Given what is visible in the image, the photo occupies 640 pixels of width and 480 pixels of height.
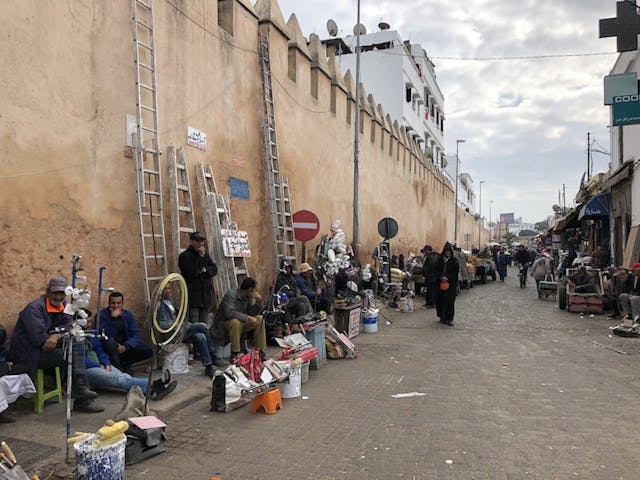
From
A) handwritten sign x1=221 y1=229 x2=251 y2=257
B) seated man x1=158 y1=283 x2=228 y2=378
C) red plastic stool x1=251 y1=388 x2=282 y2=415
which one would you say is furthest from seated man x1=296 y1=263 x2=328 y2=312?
red plastic stool x1=251 y1=388 x2=282 y2=415

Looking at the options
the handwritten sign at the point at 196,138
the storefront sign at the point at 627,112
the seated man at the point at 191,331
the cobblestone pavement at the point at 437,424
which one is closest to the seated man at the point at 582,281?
the storefront sign at the point at 627,112

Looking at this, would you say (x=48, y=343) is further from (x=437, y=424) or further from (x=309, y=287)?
(x=309, y=287)

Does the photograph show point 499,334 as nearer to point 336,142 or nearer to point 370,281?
point 370,281

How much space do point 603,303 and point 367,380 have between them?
367 inches

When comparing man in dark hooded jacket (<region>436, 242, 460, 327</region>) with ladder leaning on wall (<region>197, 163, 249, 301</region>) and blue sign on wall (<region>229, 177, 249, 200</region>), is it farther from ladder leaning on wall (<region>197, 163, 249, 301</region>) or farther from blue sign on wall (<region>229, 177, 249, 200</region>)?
ladder leaning on wall (<region>197, 163, 249, 301</region>)

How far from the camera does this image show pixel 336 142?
16.5m

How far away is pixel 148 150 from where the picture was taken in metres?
7.64

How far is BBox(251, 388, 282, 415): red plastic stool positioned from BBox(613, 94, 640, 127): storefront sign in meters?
10.8

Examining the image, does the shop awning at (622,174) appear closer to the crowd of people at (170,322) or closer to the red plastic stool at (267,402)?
the crowd of people at (170,322)

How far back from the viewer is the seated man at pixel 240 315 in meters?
7.57

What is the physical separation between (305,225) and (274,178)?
1.37m

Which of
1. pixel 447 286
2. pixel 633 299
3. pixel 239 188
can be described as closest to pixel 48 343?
pixel 239 188

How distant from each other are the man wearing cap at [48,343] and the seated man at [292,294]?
14.4 ft

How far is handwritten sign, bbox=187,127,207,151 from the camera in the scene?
8784 mm
